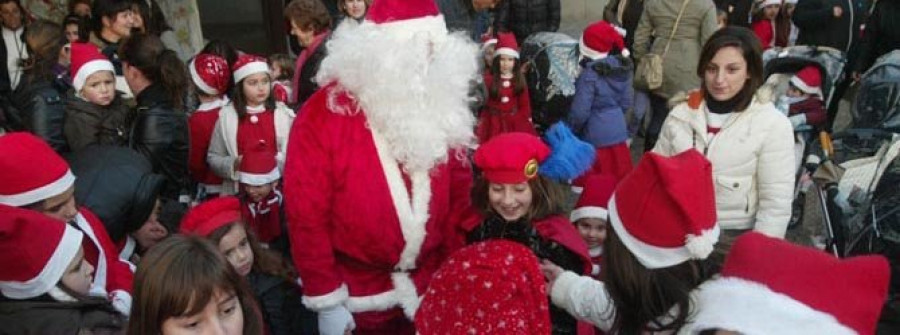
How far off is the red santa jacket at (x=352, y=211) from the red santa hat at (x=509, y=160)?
0.53 feet

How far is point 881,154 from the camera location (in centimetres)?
356

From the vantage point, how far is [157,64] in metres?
3.78

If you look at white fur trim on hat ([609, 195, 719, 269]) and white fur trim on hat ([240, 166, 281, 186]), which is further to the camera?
white fur trim on hat ([240, 166, 281, 186])

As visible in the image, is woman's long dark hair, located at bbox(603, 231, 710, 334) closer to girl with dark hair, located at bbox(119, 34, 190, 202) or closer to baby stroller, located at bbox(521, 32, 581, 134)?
girl with dark hair, located at bbox(119, 34, 190, 202)

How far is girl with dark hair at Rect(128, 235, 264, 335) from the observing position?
1762mm

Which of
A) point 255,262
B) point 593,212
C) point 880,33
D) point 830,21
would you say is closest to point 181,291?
point 255,262

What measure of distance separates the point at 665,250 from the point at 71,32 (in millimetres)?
5032

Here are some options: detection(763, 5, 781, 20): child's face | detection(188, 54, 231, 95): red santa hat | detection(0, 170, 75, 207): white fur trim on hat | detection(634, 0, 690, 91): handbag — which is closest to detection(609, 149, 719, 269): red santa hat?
detection(0, 170, 75, 207): white fur trim on hat

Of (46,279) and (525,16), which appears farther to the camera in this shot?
(525,16)

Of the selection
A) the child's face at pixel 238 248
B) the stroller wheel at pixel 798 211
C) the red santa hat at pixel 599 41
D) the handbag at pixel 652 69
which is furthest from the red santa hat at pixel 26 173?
the handbag at pixel 652 69

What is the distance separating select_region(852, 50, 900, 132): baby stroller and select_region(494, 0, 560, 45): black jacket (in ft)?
9.60

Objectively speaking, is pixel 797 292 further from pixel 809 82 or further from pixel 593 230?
pixel 809 82

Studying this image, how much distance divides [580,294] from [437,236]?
2.01 feet

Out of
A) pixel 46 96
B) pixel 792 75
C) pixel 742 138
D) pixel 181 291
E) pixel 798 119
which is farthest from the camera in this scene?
pixel 792 75
